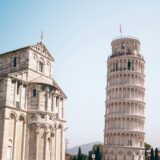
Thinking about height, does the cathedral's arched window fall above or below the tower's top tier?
below

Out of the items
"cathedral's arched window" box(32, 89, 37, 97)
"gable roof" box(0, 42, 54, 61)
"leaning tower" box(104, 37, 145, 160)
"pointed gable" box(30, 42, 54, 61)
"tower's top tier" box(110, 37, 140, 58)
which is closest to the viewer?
"cathedral's arched window" box(32, 89, 37, 97)

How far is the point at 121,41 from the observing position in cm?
8531

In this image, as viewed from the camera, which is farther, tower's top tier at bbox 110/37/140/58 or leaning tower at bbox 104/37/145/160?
tower's top tier at bbox 110/37/140/58

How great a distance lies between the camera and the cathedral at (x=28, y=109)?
42031 millimetres

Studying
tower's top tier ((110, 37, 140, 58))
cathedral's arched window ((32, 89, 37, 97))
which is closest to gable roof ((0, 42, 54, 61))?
cathedral's arched window ((32, 89, 37, 97))

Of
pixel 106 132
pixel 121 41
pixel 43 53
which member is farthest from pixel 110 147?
pixel 43 53

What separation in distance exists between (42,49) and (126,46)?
38025 mm

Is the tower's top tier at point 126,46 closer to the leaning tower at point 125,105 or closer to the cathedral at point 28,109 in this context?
the leaning tower at point 125,105

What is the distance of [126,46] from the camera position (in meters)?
84.4

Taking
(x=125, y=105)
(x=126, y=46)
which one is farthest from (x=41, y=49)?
(x=126, y=46)

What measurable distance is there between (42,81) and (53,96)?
11.4 ft

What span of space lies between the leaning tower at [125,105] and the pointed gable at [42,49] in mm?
30705

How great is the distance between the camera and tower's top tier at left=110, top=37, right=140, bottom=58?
275 ft

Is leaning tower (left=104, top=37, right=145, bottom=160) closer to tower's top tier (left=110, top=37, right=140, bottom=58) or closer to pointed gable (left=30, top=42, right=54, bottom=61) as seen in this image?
tower's top tier (left=110, top=37, right=140, bottom=58)
